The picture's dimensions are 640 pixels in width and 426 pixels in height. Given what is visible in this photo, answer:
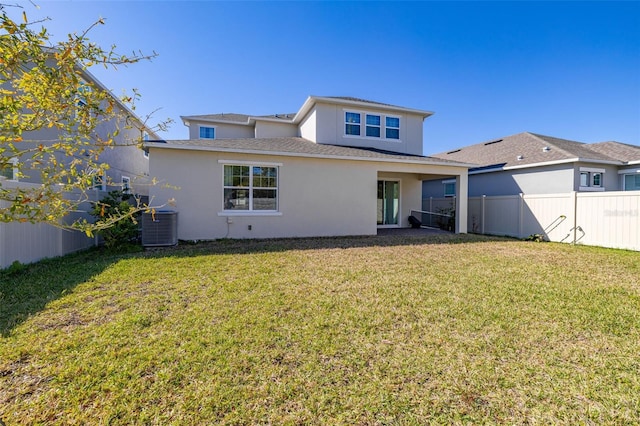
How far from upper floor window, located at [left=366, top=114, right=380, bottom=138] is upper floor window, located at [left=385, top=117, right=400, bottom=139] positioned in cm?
52

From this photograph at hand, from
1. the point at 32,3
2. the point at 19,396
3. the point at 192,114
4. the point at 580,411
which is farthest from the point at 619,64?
the point at 192,114

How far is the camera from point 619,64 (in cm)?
1354

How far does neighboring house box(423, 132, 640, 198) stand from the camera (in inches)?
534

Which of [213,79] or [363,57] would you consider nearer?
[213,79]

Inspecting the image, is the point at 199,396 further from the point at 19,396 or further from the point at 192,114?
the point at 192,114

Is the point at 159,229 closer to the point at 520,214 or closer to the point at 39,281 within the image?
the point at 39,281

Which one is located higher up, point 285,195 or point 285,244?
point 285,195

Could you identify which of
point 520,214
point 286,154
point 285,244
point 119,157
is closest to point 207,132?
point 119,157

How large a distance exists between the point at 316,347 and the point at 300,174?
8.62 meters

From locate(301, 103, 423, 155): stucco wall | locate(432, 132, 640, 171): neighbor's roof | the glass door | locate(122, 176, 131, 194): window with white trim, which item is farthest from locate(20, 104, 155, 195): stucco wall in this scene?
locate(432, 132, 640, 171): neighbor's roof

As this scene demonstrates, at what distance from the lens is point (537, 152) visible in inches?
598

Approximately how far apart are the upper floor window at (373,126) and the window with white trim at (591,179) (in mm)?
9947

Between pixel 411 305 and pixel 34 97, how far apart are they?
487 cm

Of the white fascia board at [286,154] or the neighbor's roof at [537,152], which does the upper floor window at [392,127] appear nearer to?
the white fascia board at [286,154]
